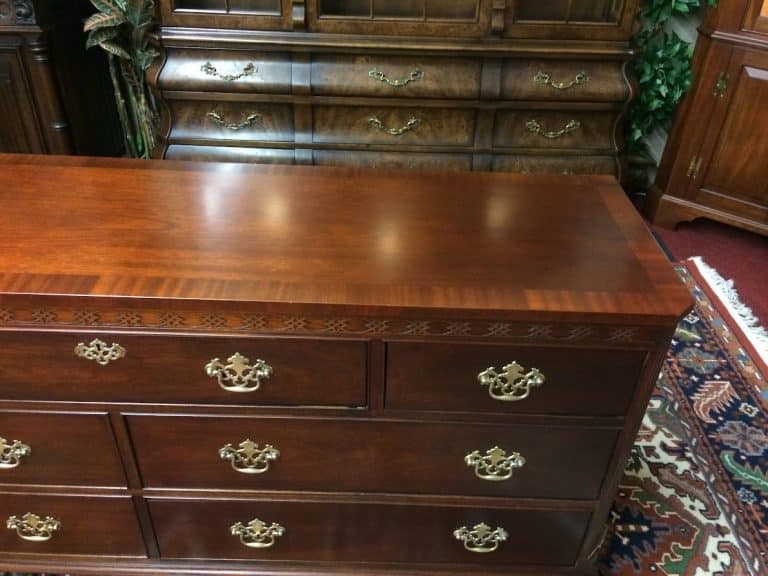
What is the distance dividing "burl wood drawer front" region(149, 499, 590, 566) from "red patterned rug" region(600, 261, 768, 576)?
234mm

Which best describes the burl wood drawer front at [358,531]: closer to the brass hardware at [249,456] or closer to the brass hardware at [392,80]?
the brass hardware at [249,456]

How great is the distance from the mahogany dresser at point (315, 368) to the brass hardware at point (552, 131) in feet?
3.38

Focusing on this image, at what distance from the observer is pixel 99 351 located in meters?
0.97

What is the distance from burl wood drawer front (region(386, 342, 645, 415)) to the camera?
3.21ft

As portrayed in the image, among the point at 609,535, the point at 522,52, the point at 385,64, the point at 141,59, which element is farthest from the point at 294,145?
the point at 609,535

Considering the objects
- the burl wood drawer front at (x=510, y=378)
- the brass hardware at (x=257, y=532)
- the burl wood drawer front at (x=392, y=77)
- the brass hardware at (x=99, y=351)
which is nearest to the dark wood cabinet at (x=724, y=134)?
the burl wood drawer front at (x=392, y=77)

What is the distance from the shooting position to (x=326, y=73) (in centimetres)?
216

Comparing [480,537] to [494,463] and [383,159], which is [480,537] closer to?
[494,463]

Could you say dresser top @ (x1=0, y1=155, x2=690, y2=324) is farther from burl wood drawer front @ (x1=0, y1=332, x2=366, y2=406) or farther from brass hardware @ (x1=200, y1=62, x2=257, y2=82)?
brass hardware @ (x1=200, y1=62, x2=257, y2=82)

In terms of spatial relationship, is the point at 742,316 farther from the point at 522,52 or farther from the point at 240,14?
the point at 240,14

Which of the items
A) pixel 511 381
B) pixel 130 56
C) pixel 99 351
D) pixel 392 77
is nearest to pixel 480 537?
pixel 511 381

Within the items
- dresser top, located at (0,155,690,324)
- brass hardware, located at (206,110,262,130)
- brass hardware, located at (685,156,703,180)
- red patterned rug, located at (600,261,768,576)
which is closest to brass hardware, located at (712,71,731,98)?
brass hardware, located at (685,156,703,180)

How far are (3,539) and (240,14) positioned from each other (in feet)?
5.42

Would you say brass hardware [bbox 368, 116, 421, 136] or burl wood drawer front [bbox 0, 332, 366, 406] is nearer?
burl wood drawer front [bbox 0, 332, 366, 406]
